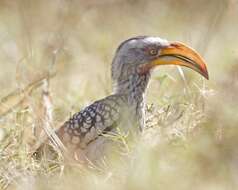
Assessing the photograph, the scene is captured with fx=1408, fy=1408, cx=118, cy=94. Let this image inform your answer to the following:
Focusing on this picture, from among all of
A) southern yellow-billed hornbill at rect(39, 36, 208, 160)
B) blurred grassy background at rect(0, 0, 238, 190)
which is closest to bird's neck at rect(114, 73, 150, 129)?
southern yellow-billed hornbill at rect(39, 36, 208, 160)

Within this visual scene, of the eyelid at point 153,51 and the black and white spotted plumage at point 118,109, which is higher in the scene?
the eyelid at point 153,51

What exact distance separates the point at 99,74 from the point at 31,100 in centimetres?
149

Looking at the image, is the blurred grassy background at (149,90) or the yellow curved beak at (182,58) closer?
the blurred grassy background at (149,90)

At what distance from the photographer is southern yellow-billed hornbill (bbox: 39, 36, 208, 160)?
302 inches

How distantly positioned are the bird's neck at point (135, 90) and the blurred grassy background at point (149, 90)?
11 cm

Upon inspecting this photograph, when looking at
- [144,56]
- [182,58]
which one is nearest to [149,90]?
[144,56]

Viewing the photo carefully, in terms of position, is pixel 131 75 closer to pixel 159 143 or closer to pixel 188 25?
pixel 159 143

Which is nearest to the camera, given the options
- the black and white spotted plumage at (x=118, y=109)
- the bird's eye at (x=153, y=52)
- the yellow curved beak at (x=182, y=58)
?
the black and white spotted plumage at (x=118, y=109)

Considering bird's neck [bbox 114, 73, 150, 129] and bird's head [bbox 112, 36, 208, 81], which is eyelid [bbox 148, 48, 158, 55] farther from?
bird's neck [bbox 114, 73, 150, 129]

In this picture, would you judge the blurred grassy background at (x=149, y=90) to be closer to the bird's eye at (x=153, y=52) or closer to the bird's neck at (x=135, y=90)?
the bird's neck at (x=135, y=90)

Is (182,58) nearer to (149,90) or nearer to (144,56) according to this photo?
(144,56)

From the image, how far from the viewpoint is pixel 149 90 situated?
8656mm

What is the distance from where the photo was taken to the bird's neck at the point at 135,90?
7906 mm

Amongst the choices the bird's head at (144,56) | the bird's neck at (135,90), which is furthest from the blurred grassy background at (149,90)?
the bird's head at (144,56)
